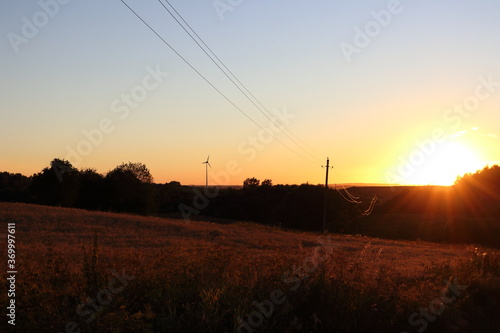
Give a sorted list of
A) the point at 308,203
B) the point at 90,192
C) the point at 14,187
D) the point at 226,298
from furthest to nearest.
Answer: the point at 14,187 < the point at 308,203 < the point at 90,192 < the point at 226,298

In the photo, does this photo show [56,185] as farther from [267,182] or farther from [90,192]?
[267,182]

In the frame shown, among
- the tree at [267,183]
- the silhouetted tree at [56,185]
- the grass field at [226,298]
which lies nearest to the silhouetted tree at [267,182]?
the tree at [267,183]

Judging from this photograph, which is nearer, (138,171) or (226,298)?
(226,298)

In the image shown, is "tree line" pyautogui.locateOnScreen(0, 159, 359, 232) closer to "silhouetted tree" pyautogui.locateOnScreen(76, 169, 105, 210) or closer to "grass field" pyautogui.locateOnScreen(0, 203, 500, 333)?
"silhouetted tree" pyautogui.locateOnScreen(76, 169, 105, 210)

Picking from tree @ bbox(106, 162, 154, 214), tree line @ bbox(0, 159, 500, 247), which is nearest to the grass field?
tree line @ bbox(0, 159, 500, 247)

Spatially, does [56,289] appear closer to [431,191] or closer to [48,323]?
[48,323]

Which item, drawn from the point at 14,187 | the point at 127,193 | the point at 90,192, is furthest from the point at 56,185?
the point at 14,187

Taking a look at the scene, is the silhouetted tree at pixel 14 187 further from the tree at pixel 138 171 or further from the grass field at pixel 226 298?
the grass field at pixel 226 298

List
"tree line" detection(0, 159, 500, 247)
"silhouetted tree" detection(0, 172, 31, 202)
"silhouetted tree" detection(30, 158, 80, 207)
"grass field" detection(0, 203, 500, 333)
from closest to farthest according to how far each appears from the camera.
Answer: "grass field" detection(0, 203, 500, 333), "tree line" detection(0, 159, 500, 247), "silhouetted tree" detection(30, 158, 80, 207), "silhouetted tree" detection(0, 172, 31, 202)

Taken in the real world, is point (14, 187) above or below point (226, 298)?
above

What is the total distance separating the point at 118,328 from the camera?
19.9 feet

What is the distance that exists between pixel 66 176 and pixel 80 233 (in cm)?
4670

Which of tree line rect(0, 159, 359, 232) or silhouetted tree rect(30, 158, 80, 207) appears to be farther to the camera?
tree line rect(0, 159, 359, 232)

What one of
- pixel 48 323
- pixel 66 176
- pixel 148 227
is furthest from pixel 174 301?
pixel 66 176
